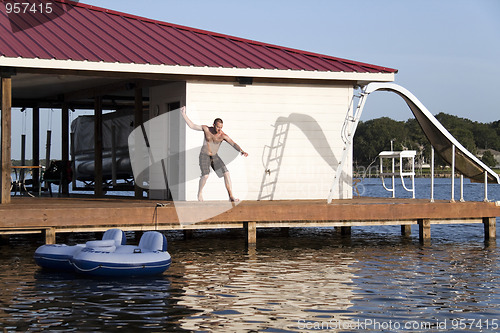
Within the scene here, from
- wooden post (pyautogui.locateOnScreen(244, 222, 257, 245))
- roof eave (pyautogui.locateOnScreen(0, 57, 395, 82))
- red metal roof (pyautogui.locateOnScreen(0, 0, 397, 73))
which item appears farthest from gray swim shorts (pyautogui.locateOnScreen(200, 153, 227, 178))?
red metal roof (pyautogui.locateOnScreen(0, 0, 397, 73))

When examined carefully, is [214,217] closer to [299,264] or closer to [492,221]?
[299,264]

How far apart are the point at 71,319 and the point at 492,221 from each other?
13.2m

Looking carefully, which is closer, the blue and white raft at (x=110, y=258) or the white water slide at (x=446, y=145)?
the blue and white raft at (x=110, y=258)

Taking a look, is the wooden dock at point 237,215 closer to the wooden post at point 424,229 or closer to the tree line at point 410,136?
the wooden post at point 424,229

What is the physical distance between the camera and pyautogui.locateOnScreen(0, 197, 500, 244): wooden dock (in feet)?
49.8

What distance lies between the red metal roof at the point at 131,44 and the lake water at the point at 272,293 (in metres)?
4.58

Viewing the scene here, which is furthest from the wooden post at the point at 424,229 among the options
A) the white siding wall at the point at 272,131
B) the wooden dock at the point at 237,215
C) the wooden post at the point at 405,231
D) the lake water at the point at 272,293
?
the wooden post at the point at 405,231

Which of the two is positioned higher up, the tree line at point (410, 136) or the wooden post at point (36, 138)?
the tree line at point (410, 136)

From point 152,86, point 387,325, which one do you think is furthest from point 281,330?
point 152,86

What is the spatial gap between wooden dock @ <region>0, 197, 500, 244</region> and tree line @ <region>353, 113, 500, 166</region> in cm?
12188

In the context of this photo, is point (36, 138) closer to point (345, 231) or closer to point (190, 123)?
point (190, 123)

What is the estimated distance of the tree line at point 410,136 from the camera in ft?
481

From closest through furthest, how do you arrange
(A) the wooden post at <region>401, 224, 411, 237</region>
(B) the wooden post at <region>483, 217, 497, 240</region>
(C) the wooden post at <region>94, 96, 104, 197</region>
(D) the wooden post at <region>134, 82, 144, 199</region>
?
1. (B) the wooden post at <region>483, 217, 497, 240</region>
2. (D) the wooden post at <region>134, 82, 144, 199</region>
3. (C) the wooden post at <region>94, 96, 104, 197</region>
4. (A) the wooden post at <region>401, 224, 411, 237</region>

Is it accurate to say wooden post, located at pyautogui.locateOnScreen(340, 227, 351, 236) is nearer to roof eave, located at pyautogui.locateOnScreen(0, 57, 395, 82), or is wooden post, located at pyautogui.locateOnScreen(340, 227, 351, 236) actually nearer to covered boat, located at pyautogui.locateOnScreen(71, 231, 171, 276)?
roof eave, located at pyautogui.locateOnScreen(0, 57, 395, 82)
